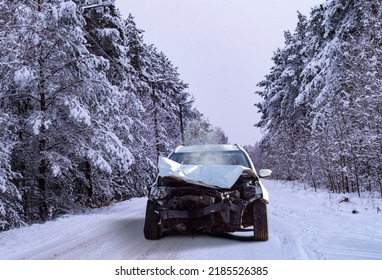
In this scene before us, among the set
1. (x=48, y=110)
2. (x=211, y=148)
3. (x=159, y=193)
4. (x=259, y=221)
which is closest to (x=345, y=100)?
(x=211, y=148)

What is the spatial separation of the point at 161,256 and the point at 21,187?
7.84m

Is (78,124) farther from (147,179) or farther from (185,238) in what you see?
(147,179)

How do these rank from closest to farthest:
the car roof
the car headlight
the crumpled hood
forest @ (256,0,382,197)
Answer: the crumpled hood, the car headlight, the car roof, forest @ (256,0,382,197)

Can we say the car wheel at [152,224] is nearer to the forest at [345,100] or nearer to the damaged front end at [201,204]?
the damaged front end at [201,204]

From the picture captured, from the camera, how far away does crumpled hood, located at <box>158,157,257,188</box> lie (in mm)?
5914

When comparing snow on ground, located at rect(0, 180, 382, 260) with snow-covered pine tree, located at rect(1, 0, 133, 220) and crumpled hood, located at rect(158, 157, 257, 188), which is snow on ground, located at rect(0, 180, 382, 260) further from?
snow-covered pine tree, located at rect(1, 0, 133, 220)

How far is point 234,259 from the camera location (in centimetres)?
488

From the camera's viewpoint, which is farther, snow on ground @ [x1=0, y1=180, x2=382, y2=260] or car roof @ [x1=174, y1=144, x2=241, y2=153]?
car roof @ [x1=174, y1=144, x2=241, y2=153]

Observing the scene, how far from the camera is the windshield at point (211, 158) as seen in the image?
24.7 ft

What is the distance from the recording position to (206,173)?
6125mm

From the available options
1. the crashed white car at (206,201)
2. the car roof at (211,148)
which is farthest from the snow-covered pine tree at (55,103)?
the crashed white car at (206,201)

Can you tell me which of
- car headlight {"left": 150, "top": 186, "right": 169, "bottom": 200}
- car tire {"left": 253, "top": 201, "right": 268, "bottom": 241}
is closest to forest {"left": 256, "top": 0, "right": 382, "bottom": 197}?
car tire {"left": 253, "top": 201, "right": 268, "bottom": 241}

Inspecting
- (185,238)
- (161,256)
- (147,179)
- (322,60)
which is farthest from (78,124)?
(322,60)

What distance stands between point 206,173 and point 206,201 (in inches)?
20.8
